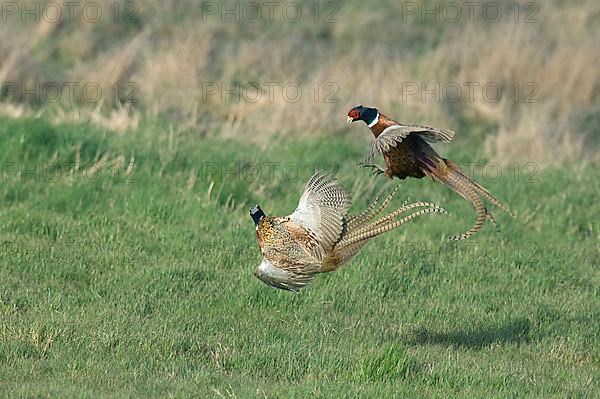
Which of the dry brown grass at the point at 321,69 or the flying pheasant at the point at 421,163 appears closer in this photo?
the flying pheasant at the point at 421,163

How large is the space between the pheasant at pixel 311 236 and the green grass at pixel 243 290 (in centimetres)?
41

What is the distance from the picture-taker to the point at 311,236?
678cm

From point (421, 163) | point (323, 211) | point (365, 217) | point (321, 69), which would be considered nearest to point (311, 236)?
point (323, 211)

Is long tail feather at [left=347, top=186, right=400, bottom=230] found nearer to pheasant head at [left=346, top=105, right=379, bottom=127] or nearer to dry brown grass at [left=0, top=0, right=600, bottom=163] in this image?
pheasant head at [left=346, top=105, right=379, bottom=127]

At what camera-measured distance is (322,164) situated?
433 inches

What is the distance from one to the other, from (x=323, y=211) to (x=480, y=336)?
52.9 inches

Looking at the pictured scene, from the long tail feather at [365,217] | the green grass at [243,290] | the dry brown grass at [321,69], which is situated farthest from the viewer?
the dry brown grass at [321,69]

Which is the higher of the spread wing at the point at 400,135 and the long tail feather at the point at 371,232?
the spread wing at the point at 400,135

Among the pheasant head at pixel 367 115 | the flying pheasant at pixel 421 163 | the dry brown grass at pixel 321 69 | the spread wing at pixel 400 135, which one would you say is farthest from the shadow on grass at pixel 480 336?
the dry brown grass at pixel 321 69

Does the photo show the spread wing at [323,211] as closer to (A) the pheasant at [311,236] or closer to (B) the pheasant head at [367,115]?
(A) the pheasant at [311,236]

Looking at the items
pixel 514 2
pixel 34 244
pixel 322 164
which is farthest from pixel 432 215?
pixel 514 2

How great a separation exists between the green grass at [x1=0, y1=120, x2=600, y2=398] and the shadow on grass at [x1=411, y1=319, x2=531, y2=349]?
14 mm

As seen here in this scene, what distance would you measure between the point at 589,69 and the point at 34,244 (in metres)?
9.21

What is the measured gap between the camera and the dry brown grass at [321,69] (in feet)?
41.8
